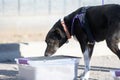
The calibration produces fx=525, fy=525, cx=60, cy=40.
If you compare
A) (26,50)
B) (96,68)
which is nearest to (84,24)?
(96,68)

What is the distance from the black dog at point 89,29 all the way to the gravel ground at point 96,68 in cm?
61

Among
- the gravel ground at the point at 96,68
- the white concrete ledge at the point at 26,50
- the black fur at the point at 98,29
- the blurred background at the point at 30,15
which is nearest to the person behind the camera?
the black fur at the point at 98,29

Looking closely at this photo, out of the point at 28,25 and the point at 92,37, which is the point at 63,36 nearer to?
the point at 92,37

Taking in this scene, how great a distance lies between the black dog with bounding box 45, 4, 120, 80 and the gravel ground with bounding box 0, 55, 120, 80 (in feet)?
2.02

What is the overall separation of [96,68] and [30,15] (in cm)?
488

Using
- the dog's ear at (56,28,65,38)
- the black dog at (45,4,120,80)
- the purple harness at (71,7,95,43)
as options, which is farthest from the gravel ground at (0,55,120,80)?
the dog's ear at (56,28,65,38)

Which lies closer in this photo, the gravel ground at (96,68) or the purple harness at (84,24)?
the purple harness at (84,24)

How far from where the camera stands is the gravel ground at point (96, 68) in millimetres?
10086

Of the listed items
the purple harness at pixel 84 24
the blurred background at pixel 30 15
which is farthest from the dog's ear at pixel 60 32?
the blurred background at pixel 30 15

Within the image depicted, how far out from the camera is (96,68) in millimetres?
11164

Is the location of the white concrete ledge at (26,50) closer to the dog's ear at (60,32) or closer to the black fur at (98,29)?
the black fur at (98,29)

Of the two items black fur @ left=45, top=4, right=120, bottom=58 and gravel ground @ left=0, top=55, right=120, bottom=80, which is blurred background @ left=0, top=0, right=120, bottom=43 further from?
black fur @ left=45, top=4, right=120, bottom=58

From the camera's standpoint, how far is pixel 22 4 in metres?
15.5

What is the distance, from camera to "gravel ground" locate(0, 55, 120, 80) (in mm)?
10086
